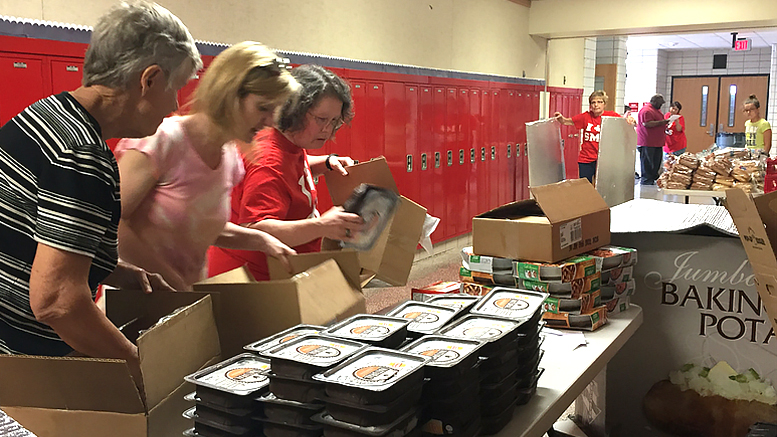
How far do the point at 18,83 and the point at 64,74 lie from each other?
0.24 meters

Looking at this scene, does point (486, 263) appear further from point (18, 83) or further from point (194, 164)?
point (18, 83)

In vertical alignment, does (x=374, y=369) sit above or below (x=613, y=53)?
below

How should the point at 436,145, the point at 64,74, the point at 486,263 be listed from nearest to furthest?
the point at 486,263, the point at 64,74, the point at 436,145

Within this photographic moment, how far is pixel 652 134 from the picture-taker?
10352mm

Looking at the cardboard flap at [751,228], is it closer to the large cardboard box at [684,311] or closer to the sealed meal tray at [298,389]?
the large cardboard box at [684,311]

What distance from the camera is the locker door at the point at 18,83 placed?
9.20 feet

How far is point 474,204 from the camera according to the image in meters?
7.20

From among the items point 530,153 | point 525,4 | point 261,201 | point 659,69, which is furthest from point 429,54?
Result: point 659,69

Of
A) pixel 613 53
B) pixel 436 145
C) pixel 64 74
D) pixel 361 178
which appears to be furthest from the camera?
pixel 613 53

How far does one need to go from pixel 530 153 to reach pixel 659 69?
13550mm

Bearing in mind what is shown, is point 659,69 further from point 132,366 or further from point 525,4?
point 132,366

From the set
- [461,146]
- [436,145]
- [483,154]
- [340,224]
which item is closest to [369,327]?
[340,224]

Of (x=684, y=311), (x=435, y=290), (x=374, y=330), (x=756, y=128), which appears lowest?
(x=684, y=311)

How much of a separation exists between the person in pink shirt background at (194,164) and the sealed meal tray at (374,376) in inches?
31.0
